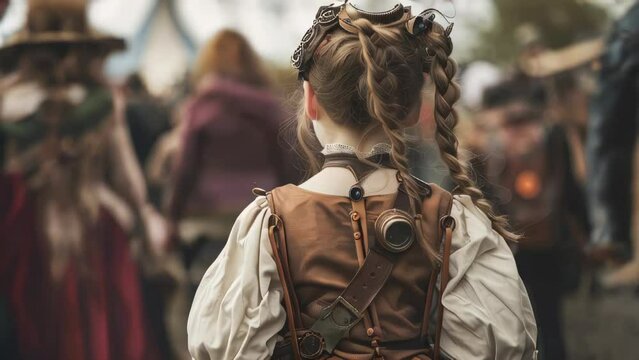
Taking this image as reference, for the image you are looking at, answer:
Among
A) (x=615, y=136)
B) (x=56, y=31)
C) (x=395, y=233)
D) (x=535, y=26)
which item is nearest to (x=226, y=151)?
(x=56, y=31)

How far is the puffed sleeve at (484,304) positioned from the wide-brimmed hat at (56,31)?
219 inches

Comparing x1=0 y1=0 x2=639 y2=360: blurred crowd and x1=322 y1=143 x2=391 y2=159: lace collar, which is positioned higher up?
x1=322 y1=143 x2=391 y2=159: lace collar

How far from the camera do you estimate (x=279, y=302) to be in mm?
2221

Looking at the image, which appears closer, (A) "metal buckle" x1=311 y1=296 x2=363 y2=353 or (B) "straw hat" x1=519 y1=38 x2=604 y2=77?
(A) "metal buckle" x1=311 y1=296 x2=363 y2=353

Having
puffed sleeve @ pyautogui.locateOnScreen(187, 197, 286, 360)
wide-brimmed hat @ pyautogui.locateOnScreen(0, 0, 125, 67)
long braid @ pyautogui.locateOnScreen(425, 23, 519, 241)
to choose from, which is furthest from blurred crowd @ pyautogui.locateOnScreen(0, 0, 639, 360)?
puffed sleeve @ pyautogui.locateOnScreen(187, 197, 286, 360)

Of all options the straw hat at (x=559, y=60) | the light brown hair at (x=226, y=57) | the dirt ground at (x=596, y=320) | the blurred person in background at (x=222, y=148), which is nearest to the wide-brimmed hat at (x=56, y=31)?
the light brown hair at (x=226, y=57)

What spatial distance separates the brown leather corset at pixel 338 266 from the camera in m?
2.25

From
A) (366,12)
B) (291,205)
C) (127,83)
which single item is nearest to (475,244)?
(291,205)

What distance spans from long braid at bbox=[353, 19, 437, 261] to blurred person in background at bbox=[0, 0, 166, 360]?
5241 millimetres

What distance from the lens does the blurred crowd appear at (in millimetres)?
7066

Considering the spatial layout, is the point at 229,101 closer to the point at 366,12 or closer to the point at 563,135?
the point at 563,135

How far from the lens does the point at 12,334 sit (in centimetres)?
742

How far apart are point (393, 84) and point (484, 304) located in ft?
1.68

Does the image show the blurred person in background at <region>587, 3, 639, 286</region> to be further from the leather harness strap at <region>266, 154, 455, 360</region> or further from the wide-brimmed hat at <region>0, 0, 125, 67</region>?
the leather harness strap at <region>266, 154, 455, 360</region>
